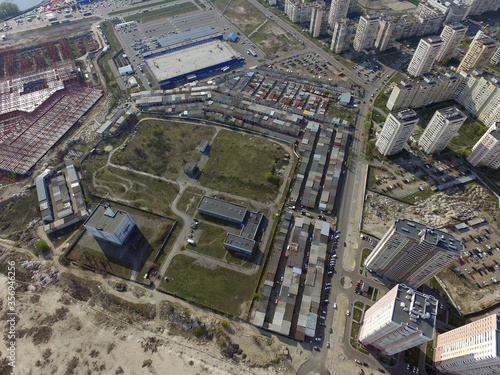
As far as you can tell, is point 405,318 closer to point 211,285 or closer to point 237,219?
point 211,285

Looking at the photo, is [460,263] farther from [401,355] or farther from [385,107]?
[385,107]

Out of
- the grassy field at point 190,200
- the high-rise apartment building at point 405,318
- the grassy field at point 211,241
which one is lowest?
the grassy field at point 211,241

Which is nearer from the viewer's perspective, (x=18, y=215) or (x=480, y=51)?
(x=18, y=215)

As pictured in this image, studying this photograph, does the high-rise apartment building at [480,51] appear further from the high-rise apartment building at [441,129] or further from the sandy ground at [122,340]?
the sandy ground at [122,340]

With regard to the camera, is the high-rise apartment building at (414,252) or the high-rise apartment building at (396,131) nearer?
the high-rise apartment building at (414,252)

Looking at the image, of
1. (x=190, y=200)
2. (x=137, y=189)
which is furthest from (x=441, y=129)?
(x=137, y=189)

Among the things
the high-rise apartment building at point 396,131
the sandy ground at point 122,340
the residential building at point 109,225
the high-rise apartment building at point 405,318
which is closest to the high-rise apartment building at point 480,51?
the high-rise apartment building at point 396,131

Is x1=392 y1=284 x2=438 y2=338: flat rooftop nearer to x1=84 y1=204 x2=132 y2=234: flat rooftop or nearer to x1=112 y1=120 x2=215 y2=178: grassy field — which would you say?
x1=84 y1=204 x2=132 y2=234: flat rooftop
